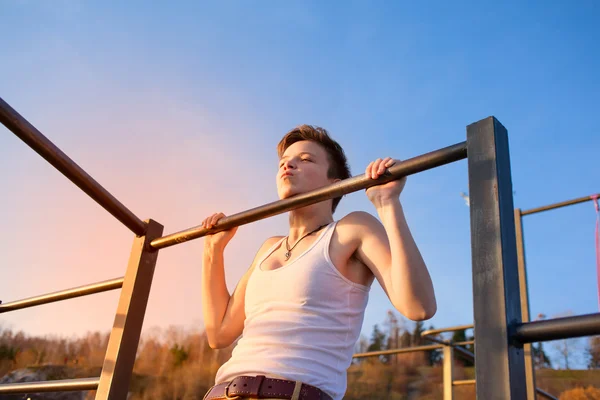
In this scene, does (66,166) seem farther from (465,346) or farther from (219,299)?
(465,346)

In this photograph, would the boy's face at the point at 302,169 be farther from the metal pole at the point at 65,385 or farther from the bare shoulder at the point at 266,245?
the metal pole at the point at 65,385

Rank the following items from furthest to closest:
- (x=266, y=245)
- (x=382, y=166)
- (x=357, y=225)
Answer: (x=266, y=245) < (x=357, y=225) < (x=382, y=166)

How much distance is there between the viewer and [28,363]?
11000mm

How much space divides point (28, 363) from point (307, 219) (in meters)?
11.7

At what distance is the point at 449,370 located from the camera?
10.7ft

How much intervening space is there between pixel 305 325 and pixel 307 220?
392 mm

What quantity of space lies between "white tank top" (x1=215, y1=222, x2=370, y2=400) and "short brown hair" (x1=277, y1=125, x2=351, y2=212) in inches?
16.6

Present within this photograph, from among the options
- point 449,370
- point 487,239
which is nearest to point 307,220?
point 487,239

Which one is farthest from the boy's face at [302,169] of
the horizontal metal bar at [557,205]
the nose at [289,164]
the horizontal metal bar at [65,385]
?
the horizontal metal bar at [557,205]

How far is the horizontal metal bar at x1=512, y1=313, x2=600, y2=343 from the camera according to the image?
0.55 m

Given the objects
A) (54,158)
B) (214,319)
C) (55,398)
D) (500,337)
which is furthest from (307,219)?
(55,398)

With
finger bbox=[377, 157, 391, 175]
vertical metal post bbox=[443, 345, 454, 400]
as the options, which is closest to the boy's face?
finger bbox=[377, 157, 391, 175]

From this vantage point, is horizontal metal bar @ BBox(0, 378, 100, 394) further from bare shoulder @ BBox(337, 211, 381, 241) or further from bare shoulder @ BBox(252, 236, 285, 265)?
bare shoulder @ BBox(337, 211, 381, 241)

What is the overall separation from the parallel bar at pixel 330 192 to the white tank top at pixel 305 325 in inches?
6.7
